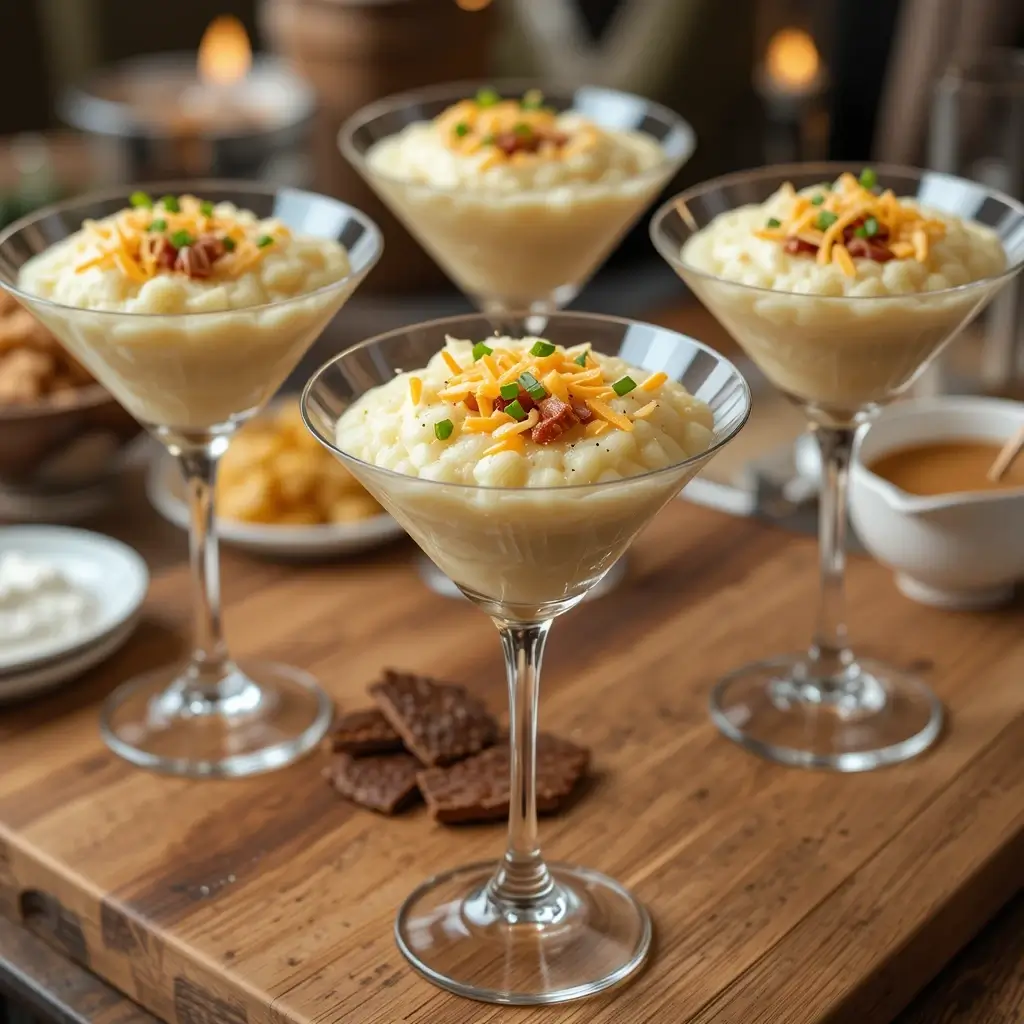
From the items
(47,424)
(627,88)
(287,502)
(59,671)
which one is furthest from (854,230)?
(627,88)

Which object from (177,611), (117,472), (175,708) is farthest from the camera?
(117,472)

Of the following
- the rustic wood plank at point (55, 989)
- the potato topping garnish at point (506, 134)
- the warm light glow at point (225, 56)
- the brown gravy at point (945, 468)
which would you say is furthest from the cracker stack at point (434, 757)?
the warm light glow at point (225, 56)

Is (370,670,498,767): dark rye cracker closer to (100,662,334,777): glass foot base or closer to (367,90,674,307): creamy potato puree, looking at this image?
(100,662,334,777): glass foot base

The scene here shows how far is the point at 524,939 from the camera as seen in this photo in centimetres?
176

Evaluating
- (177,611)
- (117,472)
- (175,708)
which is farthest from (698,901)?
(117,472)

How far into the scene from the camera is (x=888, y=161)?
12.5 ft

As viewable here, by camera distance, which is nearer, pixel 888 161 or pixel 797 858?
pixel 797 858

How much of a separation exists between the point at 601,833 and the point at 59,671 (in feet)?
2.61

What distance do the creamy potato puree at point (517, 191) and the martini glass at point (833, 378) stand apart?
0.94 ft

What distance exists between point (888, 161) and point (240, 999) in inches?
109

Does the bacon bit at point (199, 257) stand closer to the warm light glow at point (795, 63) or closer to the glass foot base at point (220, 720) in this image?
the glass foot base at point (220, 720)

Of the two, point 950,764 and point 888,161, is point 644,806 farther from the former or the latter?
point 888,161

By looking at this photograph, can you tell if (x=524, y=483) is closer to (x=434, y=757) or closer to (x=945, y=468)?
(x=434, y=757)

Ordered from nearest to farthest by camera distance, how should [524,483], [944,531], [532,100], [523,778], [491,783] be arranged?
[524,483] < [523,778] < [491,783] < [944,531] < [532,100]
